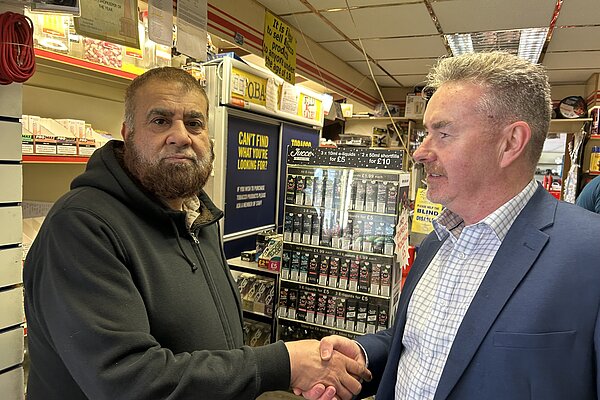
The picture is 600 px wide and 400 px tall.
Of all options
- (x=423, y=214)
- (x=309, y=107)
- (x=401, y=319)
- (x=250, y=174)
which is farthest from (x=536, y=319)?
(x=309, y=107)

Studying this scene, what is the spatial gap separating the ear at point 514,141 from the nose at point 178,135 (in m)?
1.20

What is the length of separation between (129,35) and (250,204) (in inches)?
96.6

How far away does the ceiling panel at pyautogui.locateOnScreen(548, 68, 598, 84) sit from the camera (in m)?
6.77

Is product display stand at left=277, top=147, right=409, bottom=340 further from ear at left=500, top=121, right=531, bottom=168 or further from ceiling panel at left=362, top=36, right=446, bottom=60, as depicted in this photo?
ceiling panel at left=362, top=36, right=446, bottom=60

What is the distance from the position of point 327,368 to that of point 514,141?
105 cm

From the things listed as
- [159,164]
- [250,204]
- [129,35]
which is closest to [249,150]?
[250,204]

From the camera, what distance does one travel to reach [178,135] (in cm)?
176

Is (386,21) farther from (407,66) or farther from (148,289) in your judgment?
(148,289)

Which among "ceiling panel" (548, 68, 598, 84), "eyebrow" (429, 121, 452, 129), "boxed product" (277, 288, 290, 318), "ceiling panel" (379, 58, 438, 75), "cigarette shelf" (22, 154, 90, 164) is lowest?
"boxed product" (277, 288, 290, 318)

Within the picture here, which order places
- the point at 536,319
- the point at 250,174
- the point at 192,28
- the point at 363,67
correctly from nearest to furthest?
the point at 536,319
the point at 192,28
the point at 250,174
the point at 363,67

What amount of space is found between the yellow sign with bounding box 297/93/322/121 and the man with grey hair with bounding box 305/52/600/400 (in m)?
3.64

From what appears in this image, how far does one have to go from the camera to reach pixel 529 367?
3.77 ft

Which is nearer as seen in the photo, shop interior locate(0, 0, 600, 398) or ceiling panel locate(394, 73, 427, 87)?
shop interior locate(0, 0, 600, 398)

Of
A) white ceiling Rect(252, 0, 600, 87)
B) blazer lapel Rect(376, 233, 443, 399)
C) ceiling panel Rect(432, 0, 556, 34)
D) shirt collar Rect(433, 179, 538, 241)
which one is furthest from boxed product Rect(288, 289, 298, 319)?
ceiling panel Rect(432, 0, 556, 34)
